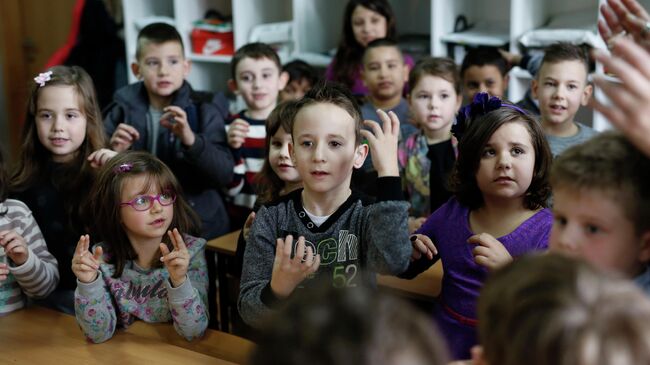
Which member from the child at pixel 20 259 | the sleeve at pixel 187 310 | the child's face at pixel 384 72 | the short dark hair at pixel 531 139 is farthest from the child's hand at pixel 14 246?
the child's face at pixel 384 72

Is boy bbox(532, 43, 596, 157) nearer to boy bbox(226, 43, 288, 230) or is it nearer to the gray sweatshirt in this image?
boy bbox(226, 43, 288, 230)

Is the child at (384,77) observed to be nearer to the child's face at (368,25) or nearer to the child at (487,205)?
the child's face at (368,25)

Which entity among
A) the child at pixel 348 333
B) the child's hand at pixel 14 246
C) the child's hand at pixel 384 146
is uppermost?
the child's hand at pixel 384 146

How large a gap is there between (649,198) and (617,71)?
222 mm

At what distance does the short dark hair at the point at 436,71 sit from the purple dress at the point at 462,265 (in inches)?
47.9

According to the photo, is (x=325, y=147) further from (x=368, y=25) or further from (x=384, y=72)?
(x=368, y=25)

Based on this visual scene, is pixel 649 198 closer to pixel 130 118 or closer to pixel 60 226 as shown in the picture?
pixel 60 226

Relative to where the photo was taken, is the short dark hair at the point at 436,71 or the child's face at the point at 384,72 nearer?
the short dark hair at the point at 436,71

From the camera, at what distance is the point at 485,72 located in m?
Result: 3.66

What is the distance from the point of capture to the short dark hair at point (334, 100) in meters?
1.97

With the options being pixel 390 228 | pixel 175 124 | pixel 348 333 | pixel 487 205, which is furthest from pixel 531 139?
pixel 175 124

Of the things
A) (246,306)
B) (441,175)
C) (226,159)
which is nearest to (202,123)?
(226,159)

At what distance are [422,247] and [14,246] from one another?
1.19 metres

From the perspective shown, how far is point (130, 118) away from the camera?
3.32m
